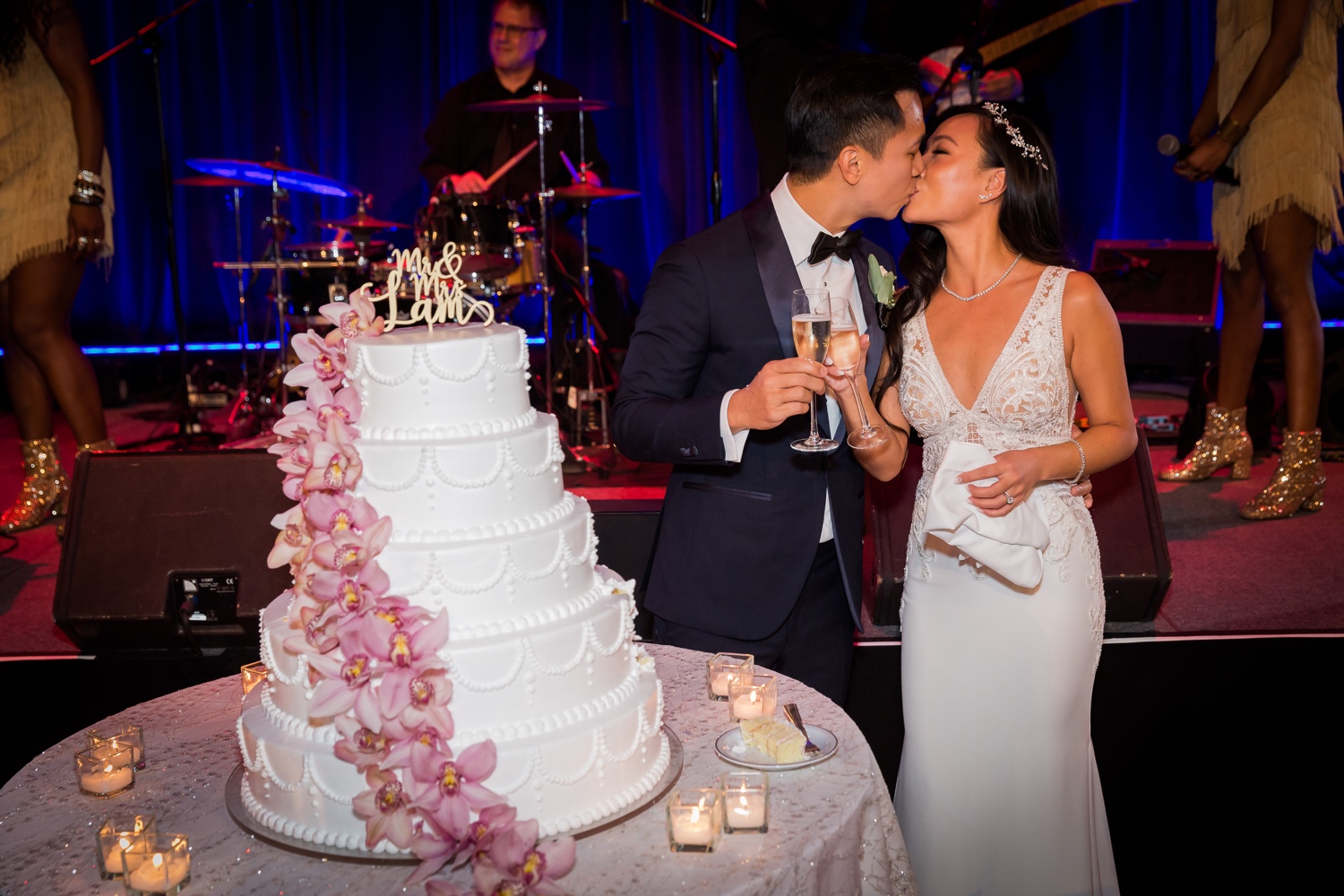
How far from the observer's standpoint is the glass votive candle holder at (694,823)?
1593 millimetres

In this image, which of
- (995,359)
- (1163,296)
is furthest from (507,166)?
(995,359)

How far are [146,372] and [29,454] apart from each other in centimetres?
462

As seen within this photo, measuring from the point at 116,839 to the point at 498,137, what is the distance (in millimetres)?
6257

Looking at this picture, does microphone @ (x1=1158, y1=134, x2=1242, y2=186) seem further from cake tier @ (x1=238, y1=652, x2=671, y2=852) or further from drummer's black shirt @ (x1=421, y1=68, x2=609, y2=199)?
cake tier @ (x1=238, y1=652, x2=671, y2=852)

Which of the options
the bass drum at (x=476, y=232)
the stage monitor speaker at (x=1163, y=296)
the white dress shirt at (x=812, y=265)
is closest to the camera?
the white dress shirt at (x=812, y=265)

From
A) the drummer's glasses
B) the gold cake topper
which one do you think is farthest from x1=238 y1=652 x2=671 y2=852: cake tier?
the drummer's glasses

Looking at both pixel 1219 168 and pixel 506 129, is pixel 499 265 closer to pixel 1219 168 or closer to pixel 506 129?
pixel 506 129

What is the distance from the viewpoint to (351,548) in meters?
1.60

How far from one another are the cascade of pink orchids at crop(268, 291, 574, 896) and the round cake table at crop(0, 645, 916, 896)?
0.08 meters

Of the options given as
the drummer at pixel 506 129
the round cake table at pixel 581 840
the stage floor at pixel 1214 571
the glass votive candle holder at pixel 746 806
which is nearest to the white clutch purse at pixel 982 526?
the round cake table at pixel 581 840

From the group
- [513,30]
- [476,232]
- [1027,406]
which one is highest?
[513,30]

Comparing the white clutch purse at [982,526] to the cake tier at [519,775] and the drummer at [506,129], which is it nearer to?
the cake tier at [519,775]

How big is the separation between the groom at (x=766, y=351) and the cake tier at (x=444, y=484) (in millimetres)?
933

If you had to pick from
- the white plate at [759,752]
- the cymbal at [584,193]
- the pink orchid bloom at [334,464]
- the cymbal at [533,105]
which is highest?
the cymbal at [533,105]
